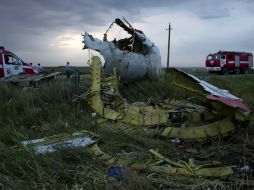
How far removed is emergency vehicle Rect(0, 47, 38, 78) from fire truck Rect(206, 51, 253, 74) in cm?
2352

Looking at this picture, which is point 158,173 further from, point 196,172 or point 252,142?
point 252,142

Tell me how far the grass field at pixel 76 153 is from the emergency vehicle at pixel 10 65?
→ 11.3 meters

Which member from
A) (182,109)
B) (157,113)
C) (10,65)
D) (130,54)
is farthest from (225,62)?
(157,113)

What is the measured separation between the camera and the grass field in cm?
421

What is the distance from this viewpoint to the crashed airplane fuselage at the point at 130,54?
412 inches

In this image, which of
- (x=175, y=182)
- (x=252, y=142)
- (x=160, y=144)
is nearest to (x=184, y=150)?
(x=160, y=144)

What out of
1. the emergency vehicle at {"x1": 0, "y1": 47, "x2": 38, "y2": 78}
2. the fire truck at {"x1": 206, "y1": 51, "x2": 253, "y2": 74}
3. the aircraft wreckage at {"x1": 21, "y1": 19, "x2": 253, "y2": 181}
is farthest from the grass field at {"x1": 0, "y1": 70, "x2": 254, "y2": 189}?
the fire truck at {"x1": 206, "y1": 51, "x2": 253, "y2": 74}

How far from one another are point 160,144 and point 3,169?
2796 mm

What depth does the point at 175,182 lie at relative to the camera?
4453 mm

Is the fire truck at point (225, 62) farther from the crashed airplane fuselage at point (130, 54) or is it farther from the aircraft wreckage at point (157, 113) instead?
the aircraft wreckage at point (157, 113)

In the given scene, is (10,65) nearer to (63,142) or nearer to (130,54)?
(130,54)

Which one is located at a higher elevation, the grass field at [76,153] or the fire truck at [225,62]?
the fire truck at [225,62]

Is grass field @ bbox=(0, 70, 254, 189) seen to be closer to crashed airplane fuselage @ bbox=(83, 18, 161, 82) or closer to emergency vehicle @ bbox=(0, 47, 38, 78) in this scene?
crashed airplane fuselage @ bbox=(83, 18, 161, 82)

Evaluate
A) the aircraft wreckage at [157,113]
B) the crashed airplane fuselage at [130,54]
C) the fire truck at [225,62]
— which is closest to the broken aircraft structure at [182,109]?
the aircraft wreckage at [157,113]
